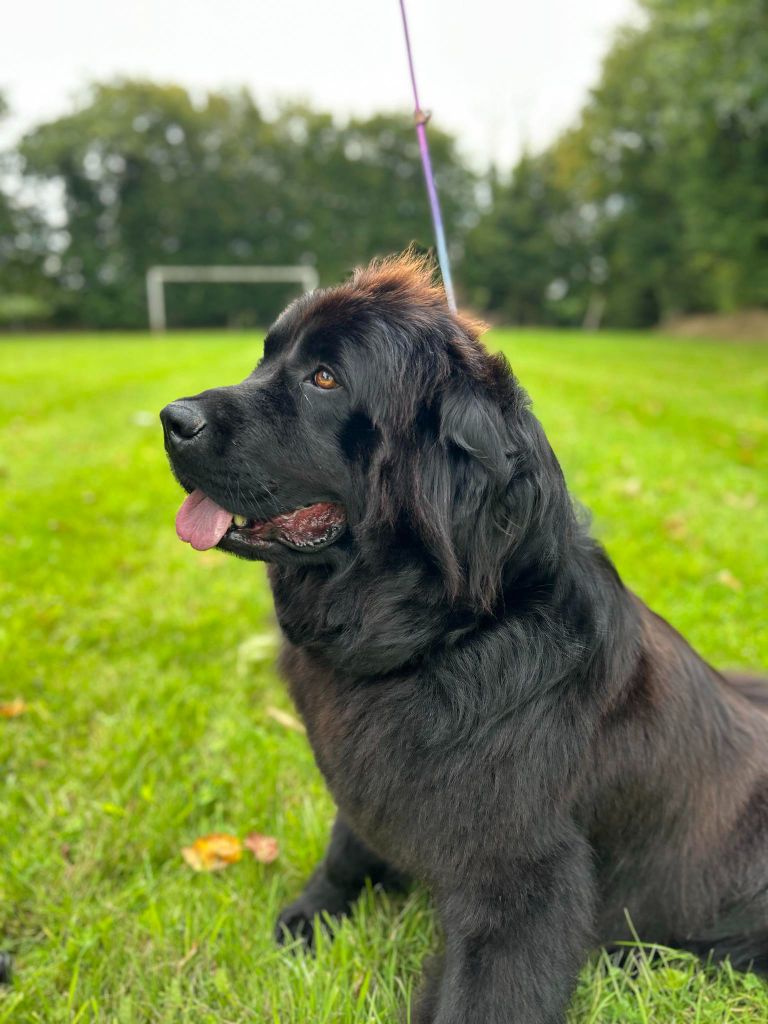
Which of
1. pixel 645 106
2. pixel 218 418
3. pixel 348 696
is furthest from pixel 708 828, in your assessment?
pixel 645 106

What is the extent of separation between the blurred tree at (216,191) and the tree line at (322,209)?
8 cm

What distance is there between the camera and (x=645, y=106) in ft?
86.7

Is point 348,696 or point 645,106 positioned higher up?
point 645,106

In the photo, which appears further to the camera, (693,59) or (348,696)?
(693,59)

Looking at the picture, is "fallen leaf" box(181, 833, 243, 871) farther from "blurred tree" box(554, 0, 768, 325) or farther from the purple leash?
"blurred tree" box(554, 0, 768, 325)

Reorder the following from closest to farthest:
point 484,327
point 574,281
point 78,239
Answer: point 484,327, point 78,239, point 574,281

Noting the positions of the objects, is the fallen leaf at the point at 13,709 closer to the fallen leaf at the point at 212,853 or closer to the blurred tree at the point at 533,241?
the fallen leaf at the point at 212,853

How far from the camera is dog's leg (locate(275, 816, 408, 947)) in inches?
80.1

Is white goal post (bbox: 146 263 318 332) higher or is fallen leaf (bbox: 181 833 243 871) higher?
white goal post (bbox: 146 263 318 332)

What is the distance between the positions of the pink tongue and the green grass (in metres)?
1.01

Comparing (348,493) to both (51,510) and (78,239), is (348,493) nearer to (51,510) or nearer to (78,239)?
(51,510)

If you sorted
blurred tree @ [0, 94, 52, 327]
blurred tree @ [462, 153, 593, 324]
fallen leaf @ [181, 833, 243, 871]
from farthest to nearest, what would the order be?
blurred tree @ [462, 153, 593, 324] < blurred tree @ [0, 94, 52, 327] < fallen leaf @ [181, 833, 243, 871]

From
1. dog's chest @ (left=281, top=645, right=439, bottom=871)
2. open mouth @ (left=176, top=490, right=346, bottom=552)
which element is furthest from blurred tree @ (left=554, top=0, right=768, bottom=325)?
dog's chest @ (left=281, top=645, right=439, bottom=871)

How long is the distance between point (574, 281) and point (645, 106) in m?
10.7
